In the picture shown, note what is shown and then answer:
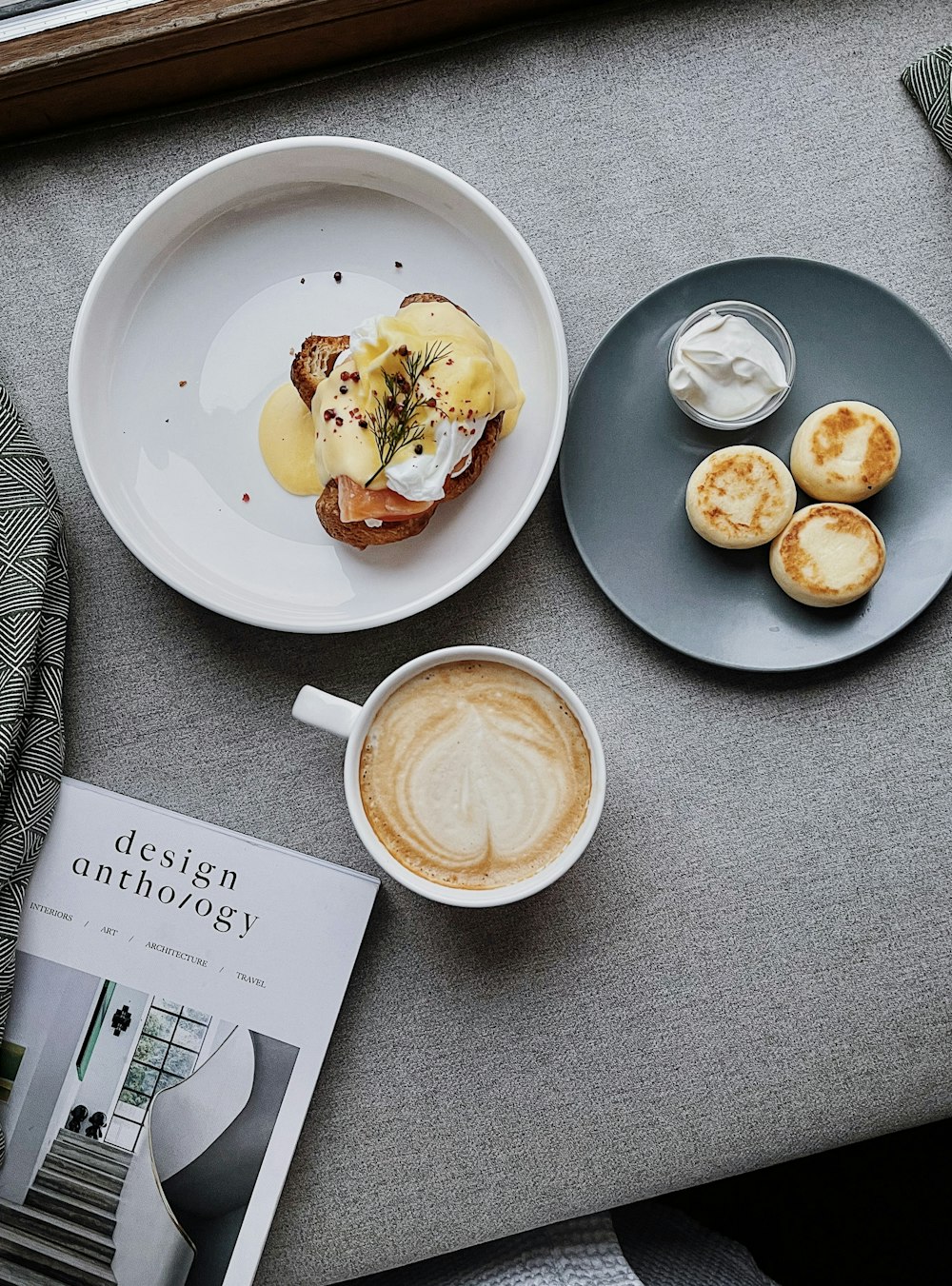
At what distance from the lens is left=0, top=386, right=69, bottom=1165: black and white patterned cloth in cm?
112

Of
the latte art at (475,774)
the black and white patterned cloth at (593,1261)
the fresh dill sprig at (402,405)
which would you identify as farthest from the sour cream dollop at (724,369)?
the black and white patterned cloth at (593,1261)

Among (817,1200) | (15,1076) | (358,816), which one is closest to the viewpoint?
(358,816)

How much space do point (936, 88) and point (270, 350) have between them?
0.86 m

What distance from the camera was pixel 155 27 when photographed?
1144mm

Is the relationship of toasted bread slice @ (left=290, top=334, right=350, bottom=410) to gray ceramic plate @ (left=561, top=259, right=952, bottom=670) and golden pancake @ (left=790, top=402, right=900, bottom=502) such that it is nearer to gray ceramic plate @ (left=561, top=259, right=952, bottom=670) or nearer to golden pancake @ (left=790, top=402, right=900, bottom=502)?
gray ceramic plate @ (left=561, top=259, right=952, bottom=670)

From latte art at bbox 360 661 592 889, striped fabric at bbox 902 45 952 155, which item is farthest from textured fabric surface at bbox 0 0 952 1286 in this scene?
latte art at bbox 360 661 592 889

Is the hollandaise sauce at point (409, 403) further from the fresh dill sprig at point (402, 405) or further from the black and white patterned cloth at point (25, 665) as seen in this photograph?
the black and white patterned cloth at point (25, 665)

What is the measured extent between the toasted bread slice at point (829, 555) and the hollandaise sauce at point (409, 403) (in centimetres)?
37

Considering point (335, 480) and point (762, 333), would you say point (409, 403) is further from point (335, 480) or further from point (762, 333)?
point (762, 333)

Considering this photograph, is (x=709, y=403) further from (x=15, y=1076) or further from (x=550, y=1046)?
(x=15, y=1076)

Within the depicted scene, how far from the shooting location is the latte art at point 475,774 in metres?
1.06

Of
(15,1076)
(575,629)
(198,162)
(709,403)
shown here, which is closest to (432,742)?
(575,629)

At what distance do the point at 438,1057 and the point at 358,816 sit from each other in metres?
0.34

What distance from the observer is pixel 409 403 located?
107cm
